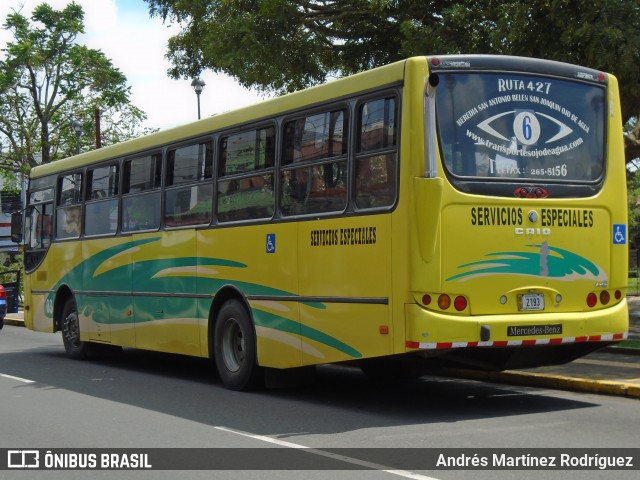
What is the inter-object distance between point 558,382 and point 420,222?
11.1 feet

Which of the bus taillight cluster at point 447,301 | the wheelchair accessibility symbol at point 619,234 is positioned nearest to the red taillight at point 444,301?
the bus taillight cluster at point 447,301

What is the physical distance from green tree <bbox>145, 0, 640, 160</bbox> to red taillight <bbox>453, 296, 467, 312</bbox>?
6533 mm

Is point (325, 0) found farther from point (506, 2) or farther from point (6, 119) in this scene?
point (6, 119)

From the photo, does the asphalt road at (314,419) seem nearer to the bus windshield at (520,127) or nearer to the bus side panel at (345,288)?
the bus side panel at (345,288)

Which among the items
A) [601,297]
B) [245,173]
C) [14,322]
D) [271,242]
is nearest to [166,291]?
[245,173]

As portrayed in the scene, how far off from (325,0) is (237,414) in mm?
11065

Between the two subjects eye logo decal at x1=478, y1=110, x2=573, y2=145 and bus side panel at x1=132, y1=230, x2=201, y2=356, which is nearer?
eye logo decal at x1=478, y1=110, x2=573, y2=145

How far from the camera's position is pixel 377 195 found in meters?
10.2

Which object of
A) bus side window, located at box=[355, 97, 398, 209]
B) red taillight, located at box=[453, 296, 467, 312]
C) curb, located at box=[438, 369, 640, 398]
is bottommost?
curb, located at box=[438, 369, 640, 398]

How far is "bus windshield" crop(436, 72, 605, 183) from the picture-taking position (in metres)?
9.91

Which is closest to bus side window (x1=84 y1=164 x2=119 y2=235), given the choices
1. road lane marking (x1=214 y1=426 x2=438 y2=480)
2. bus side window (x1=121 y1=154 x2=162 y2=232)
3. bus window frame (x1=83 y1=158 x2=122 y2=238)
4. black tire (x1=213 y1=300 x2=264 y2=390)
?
bus window frame (x1=83 y1=158 x2=122 y2=238)

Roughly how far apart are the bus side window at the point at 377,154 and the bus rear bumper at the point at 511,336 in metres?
1.22

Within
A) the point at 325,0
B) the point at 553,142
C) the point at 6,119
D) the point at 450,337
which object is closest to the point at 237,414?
the point at 450,337

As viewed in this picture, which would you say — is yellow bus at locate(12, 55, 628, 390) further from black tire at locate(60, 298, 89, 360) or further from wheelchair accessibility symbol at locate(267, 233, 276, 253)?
black tire at locate(60, 298, 89, 360)
